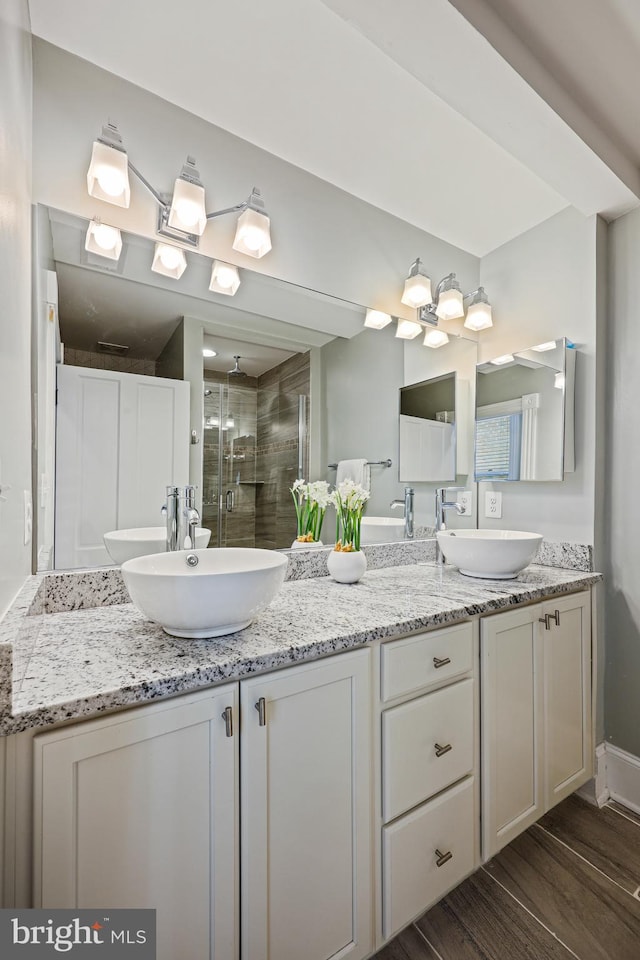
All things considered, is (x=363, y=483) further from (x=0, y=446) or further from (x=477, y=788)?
(x=0, y=446)

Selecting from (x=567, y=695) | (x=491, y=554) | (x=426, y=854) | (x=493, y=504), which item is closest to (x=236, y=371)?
(x=491, y=554)

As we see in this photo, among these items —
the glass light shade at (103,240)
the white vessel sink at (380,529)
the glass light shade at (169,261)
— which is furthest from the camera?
the white vessel sink at (380,529)

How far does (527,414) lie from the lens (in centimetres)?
208

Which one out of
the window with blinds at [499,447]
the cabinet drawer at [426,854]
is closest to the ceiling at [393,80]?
the window with blinds at [499,447]

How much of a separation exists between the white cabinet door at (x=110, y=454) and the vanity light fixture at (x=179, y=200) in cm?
52

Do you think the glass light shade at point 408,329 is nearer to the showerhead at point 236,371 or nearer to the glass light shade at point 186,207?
the showerhead at point 236,371

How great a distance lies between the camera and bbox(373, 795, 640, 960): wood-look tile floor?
1.22 metres

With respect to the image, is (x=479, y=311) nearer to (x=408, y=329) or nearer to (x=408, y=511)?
(x=408, y=329)

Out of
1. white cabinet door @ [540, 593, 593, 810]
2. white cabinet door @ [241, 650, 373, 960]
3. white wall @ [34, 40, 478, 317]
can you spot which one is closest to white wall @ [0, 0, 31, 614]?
white wall @ [34, 40, 478, 317]

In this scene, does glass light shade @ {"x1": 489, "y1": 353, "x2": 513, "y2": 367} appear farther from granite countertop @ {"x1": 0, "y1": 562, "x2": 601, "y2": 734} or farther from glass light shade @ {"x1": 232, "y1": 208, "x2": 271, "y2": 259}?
glass light shade @ {"x1": 232, "y1": 208, "x2": 271, "y2": 259}

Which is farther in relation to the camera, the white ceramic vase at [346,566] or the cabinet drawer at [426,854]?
the white ceramic vase at [346,566]

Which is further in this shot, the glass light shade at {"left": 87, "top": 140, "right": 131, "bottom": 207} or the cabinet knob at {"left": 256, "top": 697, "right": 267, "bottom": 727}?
the glass light shade at {"left": 87, "top": 140, "right": 131, "bottom": 207}

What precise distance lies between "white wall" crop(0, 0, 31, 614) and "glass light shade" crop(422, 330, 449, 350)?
1.67 meters

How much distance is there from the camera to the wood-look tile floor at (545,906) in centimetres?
122
